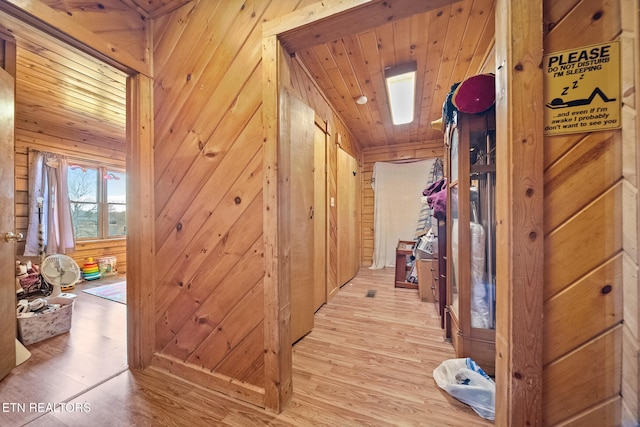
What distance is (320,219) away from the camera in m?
2.52

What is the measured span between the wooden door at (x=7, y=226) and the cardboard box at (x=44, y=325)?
445mm

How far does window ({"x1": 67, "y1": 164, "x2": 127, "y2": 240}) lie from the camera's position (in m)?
4.16

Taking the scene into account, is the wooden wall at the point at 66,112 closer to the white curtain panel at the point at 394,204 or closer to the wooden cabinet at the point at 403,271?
the wooden cabinet at the point at 403,271

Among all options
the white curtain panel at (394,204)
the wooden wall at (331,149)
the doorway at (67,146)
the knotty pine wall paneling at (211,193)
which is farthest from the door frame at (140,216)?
the white curtain panel at (394,204)

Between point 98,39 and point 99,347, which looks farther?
point 99,347

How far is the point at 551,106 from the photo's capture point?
0.80 metres

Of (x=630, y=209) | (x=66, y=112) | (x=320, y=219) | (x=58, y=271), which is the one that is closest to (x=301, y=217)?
(x=320, y=219)

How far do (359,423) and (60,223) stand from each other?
5397mm

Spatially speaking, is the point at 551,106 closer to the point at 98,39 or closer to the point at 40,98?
the point at 98,39

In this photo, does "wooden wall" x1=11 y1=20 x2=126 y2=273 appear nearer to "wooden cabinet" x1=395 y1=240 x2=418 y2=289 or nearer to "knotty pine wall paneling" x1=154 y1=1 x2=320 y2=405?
"knotty pine wall paneling" x1=154 y1=1 x2=320 y2=405

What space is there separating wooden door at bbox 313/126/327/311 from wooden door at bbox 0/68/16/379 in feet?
7.47

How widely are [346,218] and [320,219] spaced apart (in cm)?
116

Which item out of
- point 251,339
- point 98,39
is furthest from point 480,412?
point 98,39

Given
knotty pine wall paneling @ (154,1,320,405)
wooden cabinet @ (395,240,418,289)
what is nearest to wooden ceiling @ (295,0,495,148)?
knotty pine wall paneling @ (154,1,320,405)
